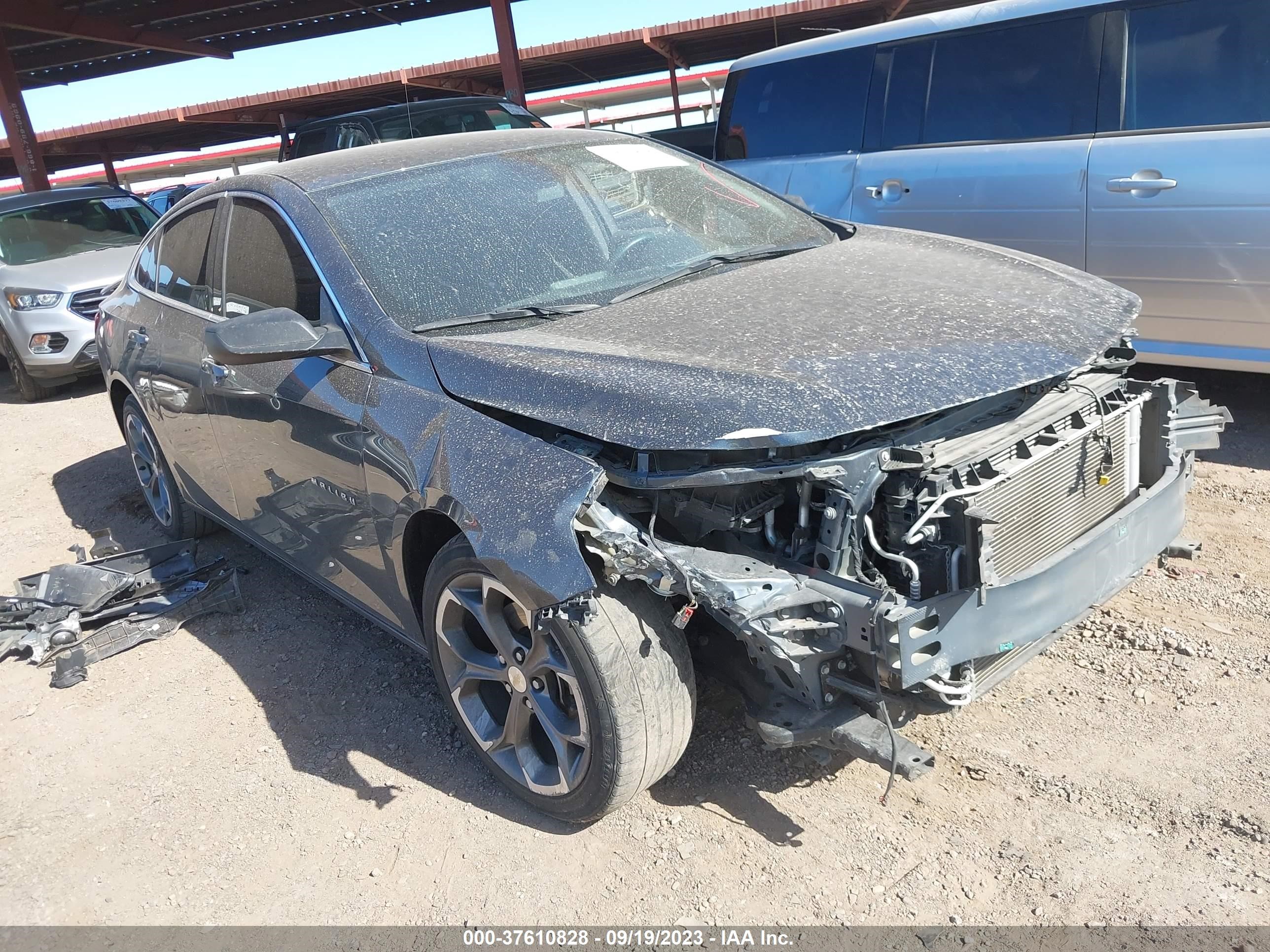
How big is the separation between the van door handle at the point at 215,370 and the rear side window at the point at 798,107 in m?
3.74

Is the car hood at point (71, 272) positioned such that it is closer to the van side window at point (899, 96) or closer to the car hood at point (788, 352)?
the van side window at point (899, 96)

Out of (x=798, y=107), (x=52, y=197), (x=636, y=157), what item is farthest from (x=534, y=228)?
(x=52, y=197)

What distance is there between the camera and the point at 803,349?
242cm

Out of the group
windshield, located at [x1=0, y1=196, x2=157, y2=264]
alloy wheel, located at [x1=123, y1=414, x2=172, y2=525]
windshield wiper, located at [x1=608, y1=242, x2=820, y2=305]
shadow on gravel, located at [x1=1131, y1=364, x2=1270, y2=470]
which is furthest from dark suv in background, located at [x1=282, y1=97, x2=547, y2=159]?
shadow on gravel, located at [x1=1131, y1=364, x2=1270, y2=470]

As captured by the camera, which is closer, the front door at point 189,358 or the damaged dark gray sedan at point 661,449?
the damaged dark gray sedan at point 661,449

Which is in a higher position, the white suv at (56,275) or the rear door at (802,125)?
the rear door at (802,125)

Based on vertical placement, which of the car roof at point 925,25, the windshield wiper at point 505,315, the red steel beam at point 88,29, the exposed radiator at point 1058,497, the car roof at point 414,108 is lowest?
the exposed radiator at point 1058,497

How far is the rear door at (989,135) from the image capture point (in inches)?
186

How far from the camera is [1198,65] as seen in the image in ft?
14.3

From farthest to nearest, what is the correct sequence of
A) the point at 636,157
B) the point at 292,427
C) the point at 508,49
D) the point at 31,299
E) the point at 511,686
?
the point at 508,49, the point at 31,299, the point at 636,157, the point at 292,427, the point at 511,686

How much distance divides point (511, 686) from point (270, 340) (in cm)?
122

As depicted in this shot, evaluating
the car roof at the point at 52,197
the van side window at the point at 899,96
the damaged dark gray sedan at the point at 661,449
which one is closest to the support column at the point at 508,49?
the car roof at the point at 52,197

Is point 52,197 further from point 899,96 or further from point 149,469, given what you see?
point 899,96

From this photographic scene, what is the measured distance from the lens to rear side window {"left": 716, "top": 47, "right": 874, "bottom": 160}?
5621 mm
